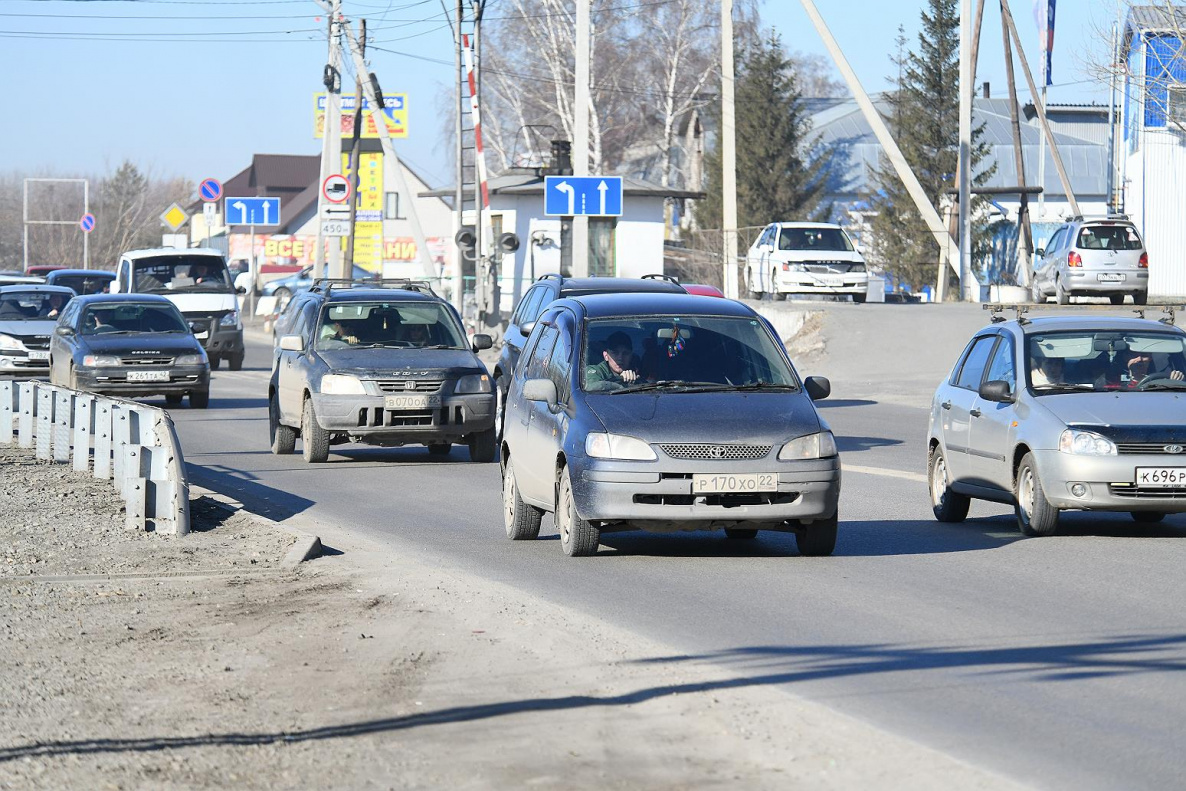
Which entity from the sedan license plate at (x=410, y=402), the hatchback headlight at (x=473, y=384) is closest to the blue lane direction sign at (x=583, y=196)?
the hatchback headlight at (x=473, y=384)

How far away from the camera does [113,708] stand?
6832 millimetres

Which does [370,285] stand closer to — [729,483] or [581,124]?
[729,483]

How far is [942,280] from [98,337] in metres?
27.1

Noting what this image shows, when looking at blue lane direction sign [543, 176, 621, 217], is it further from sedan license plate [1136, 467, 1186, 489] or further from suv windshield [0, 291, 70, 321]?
sedan license plate [1136, 467, 1186, 489]

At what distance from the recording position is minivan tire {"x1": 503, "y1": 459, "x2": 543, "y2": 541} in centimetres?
1209

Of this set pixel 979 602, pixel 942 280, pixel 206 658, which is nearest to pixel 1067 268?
pixel 942 280

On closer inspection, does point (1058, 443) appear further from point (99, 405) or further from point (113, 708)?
point (99, 405)

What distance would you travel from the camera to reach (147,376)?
26.0 metres

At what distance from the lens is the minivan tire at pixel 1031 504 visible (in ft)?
39.2

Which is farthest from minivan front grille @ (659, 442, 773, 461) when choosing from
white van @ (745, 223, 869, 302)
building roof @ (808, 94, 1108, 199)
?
building roof @ (808, 94, 1108, 199)

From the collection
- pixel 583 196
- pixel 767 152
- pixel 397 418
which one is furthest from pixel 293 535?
pixel 767 152

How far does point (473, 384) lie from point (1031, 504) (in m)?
7.44

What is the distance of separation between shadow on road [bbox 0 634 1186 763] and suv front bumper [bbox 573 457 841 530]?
2508 mm

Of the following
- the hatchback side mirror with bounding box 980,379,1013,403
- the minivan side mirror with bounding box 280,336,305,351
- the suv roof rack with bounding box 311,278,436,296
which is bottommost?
the hatchback side mirror with bounding box 980,379,1013,403
